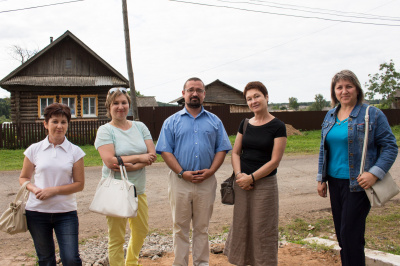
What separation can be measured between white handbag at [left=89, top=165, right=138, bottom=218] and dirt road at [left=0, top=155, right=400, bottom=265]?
5.93 feet

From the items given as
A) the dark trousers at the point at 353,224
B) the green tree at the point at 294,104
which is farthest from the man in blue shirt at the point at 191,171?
the green tree at the point at 294,104

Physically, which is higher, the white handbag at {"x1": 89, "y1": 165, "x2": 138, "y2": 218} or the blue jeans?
the white handbag at {"x1": 89, "y1": 165, "x2": 138, "y2": 218}

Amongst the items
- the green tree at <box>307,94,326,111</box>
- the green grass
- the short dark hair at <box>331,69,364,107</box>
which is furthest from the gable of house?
the green tree at <box>307,94,326,111</box>

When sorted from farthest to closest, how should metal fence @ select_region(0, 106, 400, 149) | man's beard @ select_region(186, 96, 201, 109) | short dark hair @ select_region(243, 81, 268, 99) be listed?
metal fence @ select_region(0, 106, 400, 149) < man's beard @ select_region(186, 96, 201, 109) < short dark hair @ select_region(243, 81, 268, 99)

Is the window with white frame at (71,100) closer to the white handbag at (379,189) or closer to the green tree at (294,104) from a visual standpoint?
the white handbag at (379,189)

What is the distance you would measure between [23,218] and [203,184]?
1.69m

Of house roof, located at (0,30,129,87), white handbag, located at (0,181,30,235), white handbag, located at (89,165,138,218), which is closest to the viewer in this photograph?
white handbag, located at (0,181,30,235)

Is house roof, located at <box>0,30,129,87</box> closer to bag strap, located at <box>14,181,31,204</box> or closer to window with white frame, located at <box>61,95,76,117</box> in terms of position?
window with white frame, located at <box>61,95,76,117</box>

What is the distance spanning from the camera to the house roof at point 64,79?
21.3 meters

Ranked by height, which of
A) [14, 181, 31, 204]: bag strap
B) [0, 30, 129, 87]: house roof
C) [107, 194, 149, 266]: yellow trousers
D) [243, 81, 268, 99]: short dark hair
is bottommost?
[107, 194, 149, 266]: yellow trousers

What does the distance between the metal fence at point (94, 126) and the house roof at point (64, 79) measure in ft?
13.8

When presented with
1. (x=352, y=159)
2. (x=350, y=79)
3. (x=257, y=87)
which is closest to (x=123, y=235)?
(x=257, y=87)

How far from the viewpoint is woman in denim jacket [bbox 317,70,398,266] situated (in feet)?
10.4

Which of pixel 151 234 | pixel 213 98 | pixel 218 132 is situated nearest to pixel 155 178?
pixel 151 234
